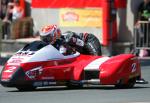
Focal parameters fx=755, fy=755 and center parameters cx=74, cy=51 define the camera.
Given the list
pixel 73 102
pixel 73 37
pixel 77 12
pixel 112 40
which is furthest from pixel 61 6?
pixel 73 102

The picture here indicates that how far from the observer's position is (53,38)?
48.9 ft

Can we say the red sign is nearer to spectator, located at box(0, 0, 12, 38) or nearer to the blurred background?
the blurred background

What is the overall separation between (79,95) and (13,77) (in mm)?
1473

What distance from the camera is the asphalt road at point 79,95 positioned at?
1238cm

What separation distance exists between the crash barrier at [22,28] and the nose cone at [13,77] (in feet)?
41.1

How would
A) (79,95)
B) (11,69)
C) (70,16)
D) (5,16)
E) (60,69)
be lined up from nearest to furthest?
1. (79,95)
2. (11,69)
3. (60,69)
4. (70,16)
5. (5,16)

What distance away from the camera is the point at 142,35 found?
958 inches

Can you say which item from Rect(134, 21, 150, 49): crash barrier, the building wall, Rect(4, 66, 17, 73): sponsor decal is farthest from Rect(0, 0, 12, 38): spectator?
Rect(4, 66, 17, 73): sponsor decal

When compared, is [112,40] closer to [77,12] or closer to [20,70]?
[77,12]

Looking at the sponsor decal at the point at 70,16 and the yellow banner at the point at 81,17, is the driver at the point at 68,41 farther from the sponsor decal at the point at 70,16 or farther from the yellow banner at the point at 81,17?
Answer: the sponsor decal at the point at 70,16

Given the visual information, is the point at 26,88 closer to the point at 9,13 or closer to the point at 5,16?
the point at 9,13

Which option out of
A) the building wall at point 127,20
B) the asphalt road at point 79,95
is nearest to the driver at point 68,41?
the asphalt road at point 79,95

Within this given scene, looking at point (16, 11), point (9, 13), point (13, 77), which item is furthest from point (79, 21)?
point (13, 77)

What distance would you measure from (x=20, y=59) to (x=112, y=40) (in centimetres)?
1071
